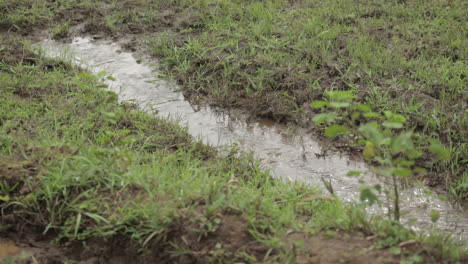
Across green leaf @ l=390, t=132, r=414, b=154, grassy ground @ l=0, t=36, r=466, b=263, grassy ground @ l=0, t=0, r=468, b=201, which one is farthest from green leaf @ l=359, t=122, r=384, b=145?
grassy ground @ l=0, t=0, r=468, b=201

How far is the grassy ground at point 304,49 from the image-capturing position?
4.52 m

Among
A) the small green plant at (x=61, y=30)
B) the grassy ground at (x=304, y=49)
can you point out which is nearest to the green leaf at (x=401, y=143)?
the grassy ground at (x=304, y=49)

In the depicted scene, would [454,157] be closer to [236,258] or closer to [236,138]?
[236,138]

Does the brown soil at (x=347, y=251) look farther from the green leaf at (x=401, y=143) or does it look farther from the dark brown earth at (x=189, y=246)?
the green leaf at (x=401, y=143)

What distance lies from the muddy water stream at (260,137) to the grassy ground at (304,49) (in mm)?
178

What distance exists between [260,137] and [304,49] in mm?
1392

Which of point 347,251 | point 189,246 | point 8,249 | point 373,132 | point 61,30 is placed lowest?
A: point 8,249

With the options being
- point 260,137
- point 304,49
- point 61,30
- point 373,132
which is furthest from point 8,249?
point 61,30

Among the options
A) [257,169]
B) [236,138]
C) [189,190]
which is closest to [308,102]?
[236,138]

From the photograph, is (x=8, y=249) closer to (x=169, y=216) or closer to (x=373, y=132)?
(x=169, y=216)

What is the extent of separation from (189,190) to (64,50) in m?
3.48

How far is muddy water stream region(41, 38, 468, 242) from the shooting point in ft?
11.8

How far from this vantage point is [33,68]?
16.9 feet

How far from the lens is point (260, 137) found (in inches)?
175
